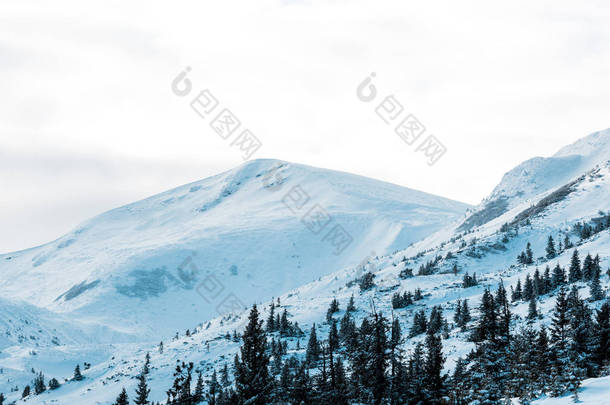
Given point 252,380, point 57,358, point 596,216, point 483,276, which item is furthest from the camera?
point 596,216

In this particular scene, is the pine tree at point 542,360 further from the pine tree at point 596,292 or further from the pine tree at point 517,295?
the pine tree at point 517,295

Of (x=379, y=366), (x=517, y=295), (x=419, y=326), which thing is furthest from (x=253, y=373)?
(x=517, y=295)

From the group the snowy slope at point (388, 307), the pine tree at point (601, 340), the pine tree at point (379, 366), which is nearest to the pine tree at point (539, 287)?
the snowy slope at point (388, 307)

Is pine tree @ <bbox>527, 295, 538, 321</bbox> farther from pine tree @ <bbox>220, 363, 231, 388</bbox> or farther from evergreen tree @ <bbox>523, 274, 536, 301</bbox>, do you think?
pine tree @ <bbox>220, 363, 231, 388</bbox>

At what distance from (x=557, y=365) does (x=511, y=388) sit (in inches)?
369

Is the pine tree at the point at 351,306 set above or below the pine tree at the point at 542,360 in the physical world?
above

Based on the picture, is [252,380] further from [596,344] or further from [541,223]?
[541,223]

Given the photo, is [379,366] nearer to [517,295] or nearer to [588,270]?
[517,295]

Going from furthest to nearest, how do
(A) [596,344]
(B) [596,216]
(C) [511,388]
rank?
(B) [596,216]
(A) [596,344]
(C) [511,388]

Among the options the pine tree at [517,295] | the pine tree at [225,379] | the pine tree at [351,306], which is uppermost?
the pine tree at [225,379]

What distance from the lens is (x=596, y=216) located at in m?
185

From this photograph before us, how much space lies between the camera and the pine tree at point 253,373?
37.8 metres

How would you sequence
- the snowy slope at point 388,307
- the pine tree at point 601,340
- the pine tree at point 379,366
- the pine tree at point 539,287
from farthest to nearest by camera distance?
1. the pine tree at point 539,287
2. the snowy slope at point 388,307
3. the pine tree at point 601,340
4. the pine tree at point 379,366

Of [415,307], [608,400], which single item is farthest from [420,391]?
[415,307]
